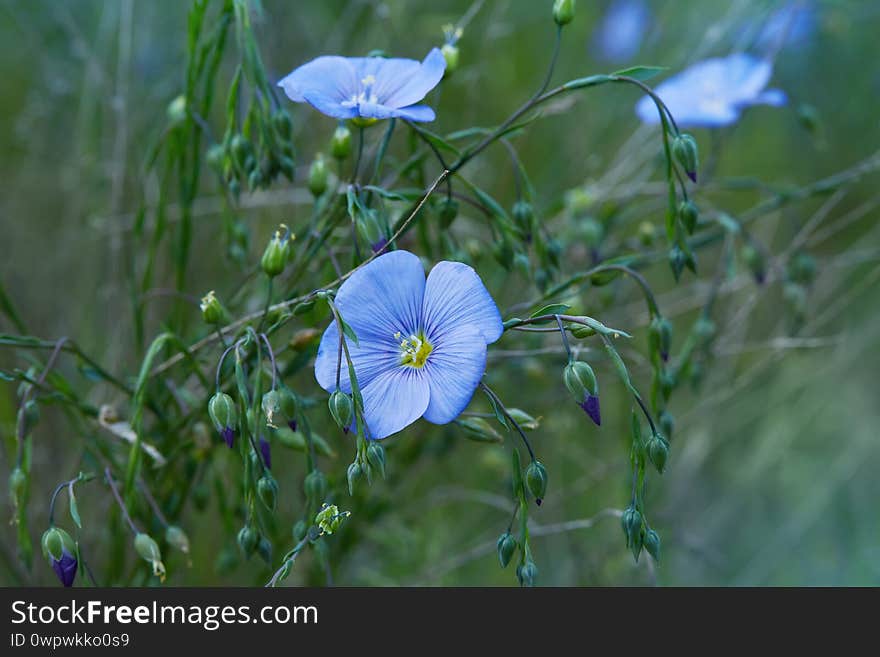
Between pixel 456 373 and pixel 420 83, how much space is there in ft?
1.51

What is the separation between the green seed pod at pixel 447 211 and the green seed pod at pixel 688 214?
34 centimetres

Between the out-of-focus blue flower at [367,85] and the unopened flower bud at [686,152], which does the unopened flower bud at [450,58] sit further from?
the unopened flower bud at [686,152]

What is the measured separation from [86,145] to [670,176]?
1.73 meters

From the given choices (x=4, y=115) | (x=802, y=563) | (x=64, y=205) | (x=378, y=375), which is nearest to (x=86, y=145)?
(x=64, y=205)

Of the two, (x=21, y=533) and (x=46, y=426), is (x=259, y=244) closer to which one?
(x=46, y=426)

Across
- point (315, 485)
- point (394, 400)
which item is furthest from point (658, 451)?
point (315, 485)

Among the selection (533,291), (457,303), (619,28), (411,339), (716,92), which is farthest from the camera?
(619,28)

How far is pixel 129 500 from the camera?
141 cm

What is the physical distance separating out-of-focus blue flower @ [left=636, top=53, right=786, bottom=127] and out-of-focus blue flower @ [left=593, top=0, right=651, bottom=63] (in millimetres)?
1208

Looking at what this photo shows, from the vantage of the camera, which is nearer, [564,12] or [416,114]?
[416,114]

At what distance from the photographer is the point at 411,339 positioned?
1353mm

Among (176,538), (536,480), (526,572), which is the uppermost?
(536,480)

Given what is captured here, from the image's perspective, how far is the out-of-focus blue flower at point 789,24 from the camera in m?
2.36

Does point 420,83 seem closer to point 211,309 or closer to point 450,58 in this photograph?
point 450,58
